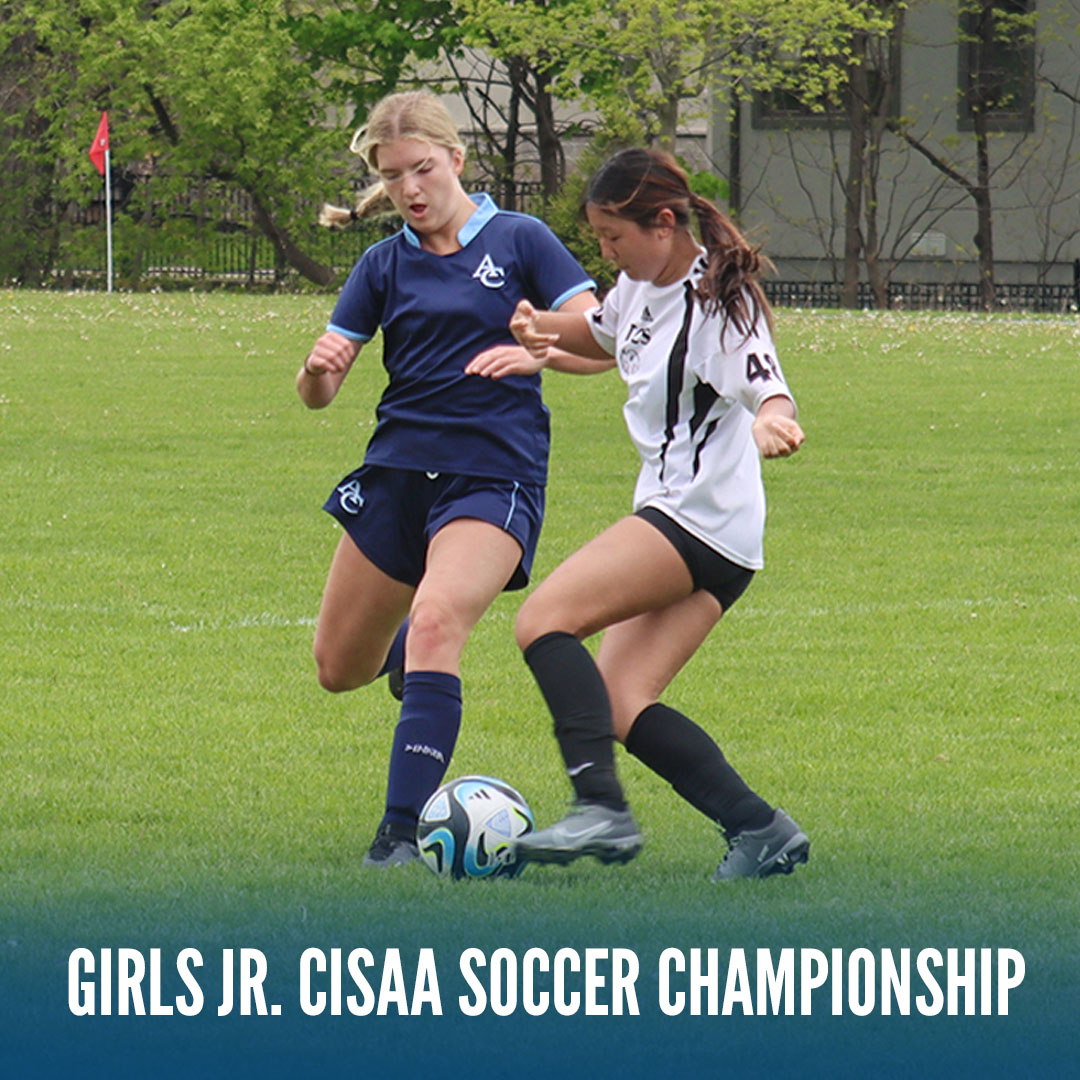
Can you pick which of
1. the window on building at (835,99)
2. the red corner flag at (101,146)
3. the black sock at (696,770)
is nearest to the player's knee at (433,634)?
the black sock at (696,770)

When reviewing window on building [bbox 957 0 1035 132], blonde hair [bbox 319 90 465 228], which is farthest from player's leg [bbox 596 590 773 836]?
window on building [bbox 957 0 1035 132]

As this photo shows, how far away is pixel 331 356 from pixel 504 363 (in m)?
0.56

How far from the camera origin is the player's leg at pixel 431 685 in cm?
533

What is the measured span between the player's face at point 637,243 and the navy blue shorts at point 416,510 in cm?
81

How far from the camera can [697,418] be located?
5004mm

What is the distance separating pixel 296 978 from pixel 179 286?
1544 inches

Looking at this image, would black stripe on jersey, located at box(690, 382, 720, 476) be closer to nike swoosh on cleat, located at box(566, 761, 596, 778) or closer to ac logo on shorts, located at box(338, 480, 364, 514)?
nike swoosh on cleat, located at box(566, 761, 596, 778)

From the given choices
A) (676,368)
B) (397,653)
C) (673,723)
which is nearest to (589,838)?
(673,723)

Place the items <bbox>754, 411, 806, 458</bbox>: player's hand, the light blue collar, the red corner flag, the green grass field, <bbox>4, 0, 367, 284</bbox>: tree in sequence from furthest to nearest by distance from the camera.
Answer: <bbox>4, 0, 367, 284</bbox>: tree → the red corner flag → the light blue collar → <bbox>754, 411, 806, 458</bbox>: player's hand → the green grass field

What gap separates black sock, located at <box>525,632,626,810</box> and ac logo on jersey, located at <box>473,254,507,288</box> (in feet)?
3.96

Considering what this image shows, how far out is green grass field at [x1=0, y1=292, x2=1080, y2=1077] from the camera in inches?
174

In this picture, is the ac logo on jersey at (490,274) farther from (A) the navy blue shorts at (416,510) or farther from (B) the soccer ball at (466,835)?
(B) the soccer ball at (466,835)

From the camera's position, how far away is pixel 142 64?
4203 centimetres

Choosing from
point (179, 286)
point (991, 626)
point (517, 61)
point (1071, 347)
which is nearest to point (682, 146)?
point (517, 61)
